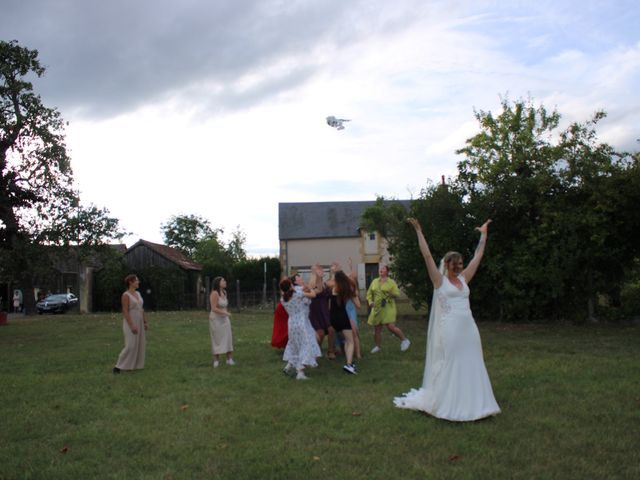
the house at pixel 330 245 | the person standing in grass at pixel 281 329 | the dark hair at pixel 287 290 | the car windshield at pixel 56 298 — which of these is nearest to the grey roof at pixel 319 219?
the house at pixel 330 245

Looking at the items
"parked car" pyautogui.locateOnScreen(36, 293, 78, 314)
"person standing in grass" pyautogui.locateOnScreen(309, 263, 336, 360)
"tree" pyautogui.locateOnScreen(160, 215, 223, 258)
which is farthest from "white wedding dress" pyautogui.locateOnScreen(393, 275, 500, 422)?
"tree" pyautogui.locateOnScreen(160, 215, 223, 258)

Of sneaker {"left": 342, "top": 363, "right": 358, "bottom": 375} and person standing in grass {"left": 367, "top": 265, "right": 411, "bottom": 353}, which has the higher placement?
person standing in grass {"left": 367, "top": 265, "right": 411, "bottom": 353}

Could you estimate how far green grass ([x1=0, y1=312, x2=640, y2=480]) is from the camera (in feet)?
17.3

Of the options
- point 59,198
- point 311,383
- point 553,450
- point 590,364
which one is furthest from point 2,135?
point 553,450

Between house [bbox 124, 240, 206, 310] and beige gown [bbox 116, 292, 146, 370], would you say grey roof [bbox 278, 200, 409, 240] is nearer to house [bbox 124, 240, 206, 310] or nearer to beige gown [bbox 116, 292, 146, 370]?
house [bbox 124, 240, 206, 310]

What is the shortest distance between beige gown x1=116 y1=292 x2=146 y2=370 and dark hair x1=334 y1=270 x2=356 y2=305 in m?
3.75

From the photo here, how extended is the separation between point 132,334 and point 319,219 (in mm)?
44408

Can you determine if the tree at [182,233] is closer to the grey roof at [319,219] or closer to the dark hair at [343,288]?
the grey roof at [319,219]

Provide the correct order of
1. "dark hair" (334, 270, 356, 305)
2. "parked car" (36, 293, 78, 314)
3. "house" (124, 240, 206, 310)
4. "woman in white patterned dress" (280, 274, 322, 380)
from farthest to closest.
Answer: "parked car" (36, 293, 78, 314), "house" (124, 240, 206, 310), "dark hair" (334, 270, 356, 305), "woman in white patterned dress" (280, 274, 322, 380)

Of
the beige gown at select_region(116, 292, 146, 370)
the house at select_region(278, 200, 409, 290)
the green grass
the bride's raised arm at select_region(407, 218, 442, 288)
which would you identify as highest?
the house at select_region(278, 200, 409, 290)

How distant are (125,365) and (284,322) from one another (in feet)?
9.96

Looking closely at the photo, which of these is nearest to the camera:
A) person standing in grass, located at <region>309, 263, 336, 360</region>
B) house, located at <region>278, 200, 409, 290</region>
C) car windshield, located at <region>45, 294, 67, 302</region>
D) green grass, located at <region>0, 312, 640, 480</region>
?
green grass, located at <region>0, 312, 640, 480</region>

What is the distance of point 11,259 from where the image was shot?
1037 inches

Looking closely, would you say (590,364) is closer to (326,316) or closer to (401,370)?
(401,370)
